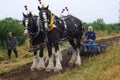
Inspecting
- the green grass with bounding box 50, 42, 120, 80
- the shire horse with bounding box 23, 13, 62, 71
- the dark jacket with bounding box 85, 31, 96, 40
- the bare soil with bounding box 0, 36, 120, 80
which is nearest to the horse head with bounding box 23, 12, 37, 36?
the shire horse with bounding box 23, 13, 62, 71

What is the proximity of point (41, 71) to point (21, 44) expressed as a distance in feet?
41.0

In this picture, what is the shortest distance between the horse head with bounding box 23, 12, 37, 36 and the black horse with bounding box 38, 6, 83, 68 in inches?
15.3

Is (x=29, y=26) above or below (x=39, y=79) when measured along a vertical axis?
above

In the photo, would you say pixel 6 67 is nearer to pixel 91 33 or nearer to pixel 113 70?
pixel 91 33

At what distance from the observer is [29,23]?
13734mm

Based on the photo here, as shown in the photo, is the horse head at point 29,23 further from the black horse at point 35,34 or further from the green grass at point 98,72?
the green grass at point 98,72

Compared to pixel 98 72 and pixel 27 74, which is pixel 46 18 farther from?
pixel 98 72

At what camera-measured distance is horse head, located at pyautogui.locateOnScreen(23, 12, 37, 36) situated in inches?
534

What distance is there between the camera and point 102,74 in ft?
34.9

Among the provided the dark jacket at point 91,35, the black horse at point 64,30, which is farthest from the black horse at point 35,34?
the dark jacket at point 91,35

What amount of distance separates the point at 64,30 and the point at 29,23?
1688 mm

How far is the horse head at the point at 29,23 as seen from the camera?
1357 centimetres

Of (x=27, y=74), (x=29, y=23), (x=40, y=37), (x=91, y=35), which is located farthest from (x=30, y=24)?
(x=91, y=35)

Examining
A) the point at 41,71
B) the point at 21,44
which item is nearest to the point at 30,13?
the point at 41,71
